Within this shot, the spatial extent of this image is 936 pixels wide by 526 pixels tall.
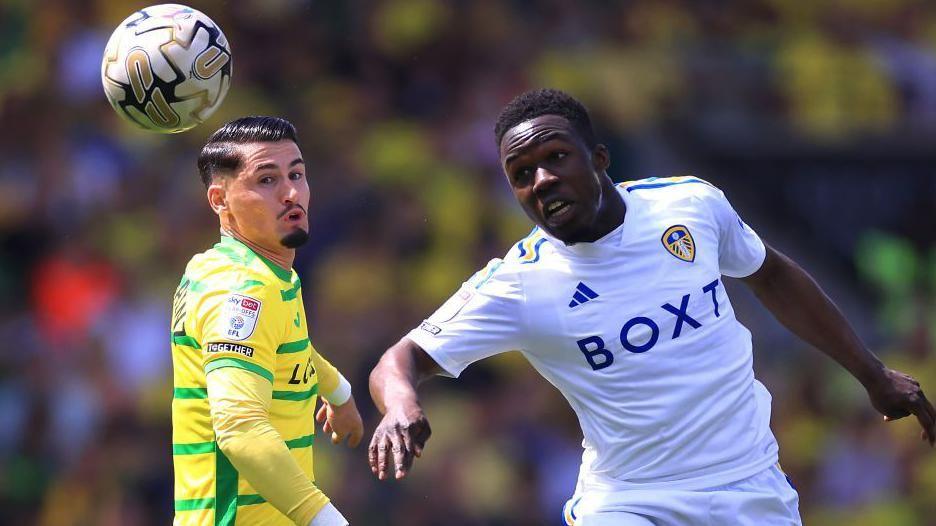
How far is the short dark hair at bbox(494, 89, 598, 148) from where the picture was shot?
5.37 metres

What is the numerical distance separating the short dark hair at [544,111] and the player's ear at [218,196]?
3.44 feet

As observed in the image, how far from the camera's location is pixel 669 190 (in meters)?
5.59

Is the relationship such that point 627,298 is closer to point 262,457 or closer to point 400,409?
point 400,409

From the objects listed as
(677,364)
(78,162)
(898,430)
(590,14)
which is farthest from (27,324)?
(677,364)

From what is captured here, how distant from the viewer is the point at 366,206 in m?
11.5

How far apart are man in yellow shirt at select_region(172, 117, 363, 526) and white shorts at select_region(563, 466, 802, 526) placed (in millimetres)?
1057

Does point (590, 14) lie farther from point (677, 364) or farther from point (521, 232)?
point (677, 364)

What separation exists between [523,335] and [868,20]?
1048 centimetres

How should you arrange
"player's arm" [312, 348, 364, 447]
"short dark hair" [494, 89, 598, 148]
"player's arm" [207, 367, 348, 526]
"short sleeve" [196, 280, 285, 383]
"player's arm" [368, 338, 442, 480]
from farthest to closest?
"player's arm" [312, 348, 364, 447] < "short dark hair" [494, 89, 598, 148] < "short sleeve" [196, 280, 285, 383] < "player's arm" [207, 367, 348, 526] < "player's arm" [368, 338, 442, 480]

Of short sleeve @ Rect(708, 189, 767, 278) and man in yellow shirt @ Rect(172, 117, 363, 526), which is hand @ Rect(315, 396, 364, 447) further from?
short sleeve @ Rect(708, 189, 767, 278)

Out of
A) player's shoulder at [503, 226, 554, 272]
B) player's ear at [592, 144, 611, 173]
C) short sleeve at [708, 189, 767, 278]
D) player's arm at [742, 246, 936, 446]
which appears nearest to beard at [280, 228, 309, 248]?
player's shoulder at [503, 226, 554, 272]

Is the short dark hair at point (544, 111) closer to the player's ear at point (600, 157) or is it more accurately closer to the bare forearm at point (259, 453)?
the player's ear at point (600, 157)

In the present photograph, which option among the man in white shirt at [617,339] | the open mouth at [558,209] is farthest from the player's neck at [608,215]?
the open mouth at [558,209]

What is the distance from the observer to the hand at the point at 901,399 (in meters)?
5.73
